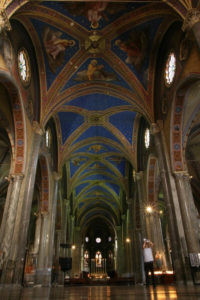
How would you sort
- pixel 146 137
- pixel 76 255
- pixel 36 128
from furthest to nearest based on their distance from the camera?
1. pixel 76 255
2. pixel 146 137
3. pixel 36 128

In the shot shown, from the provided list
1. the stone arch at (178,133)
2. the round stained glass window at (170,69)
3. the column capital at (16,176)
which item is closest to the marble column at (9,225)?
the column capital at (16,176)

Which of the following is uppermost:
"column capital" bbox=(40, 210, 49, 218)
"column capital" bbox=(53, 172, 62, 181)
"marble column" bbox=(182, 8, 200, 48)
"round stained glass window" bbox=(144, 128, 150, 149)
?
"round stained glass window" bbox=(144, 128, 150, 149)

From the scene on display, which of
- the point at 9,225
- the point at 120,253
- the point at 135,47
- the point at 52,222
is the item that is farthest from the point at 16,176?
the point at 120,253

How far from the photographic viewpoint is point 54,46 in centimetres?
1195

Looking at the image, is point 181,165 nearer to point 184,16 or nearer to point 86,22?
point 184,16

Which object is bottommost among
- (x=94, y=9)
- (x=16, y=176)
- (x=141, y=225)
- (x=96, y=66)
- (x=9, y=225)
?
(x=9, y=225)

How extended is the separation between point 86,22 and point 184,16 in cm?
512

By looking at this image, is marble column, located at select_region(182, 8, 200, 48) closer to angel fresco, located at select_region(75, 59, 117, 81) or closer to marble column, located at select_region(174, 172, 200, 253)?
marble column, located at select_region(174, 172, 200, 253)

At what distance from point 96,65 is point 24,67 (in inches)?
162

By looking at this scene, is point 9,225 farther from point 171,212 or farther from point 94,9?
point 94,9

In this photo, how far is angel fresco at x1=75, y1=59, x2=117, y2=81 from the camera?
1332cm

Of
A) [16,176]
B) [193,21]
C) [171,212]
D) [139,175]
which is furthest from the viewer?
[139,175]

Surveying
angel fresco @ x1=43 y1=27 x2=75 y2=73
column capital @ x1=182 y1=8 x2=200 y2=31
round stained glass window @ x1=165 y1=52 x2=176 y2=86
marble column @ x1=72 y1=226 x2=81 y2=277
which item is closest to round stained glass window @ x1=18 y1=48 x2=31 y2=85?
angel fresco @ x1=43 y1=27 x2=75 y2=73

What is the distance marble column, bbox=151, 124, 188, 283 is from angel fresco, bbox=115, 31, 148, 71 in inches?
147
